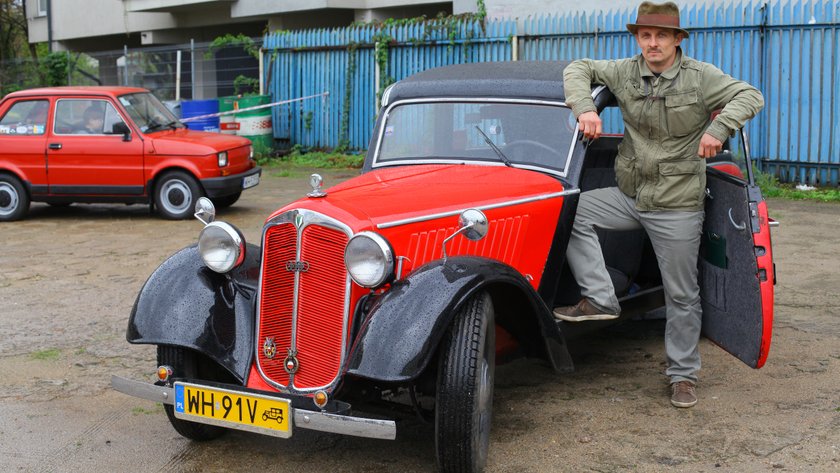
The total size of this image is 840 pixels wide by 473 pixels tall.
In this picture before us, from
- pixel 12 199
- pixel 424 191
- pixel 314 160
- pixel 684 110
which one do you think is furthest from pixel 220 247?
pixel 314 160

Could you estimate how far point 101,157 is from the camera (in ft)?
36.5

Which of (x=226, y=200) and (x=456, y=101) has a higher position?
(x=456, y=101)

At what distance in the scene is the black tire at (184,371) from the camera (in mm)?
4239

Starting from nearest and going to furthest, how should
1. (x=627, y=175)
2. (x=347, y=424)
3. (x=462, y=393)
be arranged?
(x=347, y=424)
(x=462, y=393)
(x=627, y=175)

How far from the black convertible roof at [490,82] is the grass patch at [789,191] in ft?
21.2

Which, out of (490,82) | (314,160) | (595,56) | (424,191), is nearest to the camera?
(424,191)

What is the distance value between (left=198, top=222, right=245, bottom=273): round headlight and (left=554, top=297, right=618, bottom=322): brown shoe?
5.46 feet

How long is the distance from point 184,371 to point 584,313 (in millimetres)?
1973

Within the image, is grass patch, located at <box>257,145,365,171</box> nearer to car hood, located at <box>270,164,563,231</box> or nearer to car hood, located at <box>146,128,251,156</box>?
car hood, located at <box>146,128,251,156</box>

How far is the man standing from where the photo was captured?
187 inches

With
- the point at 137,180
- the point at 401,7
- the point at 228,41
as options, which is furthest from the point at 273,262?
the point at 401,7

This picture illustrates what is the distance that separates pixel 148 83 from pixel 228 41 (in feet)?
10.4

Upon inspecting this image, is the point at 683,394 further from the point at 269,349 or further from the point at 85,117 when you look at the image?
the point at 85,117

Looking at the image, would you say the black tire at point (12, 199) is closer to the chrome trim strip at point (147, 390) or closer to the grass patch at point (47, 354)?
the grass patch at point (47, 354)
